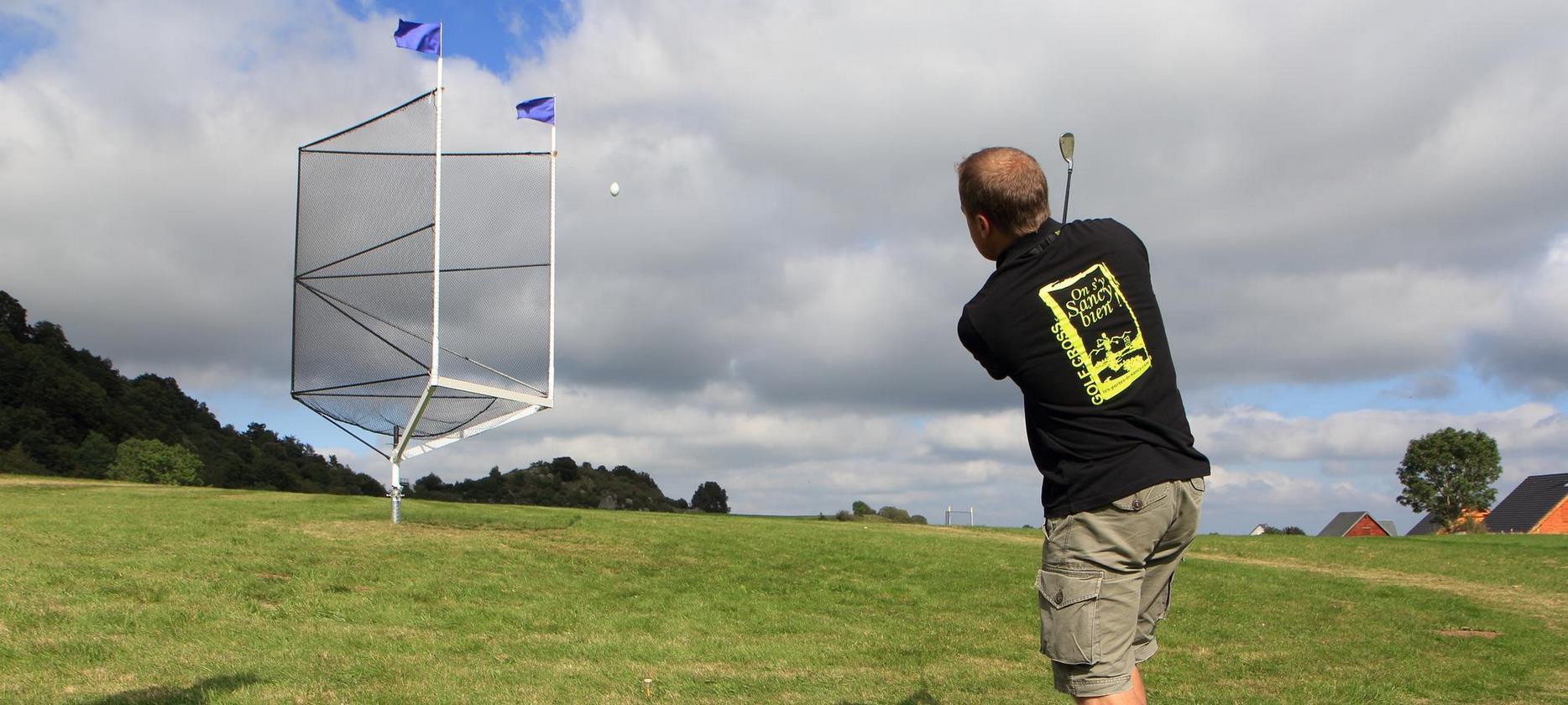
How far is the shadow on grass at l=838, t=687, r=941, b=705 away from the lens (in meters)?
6.76

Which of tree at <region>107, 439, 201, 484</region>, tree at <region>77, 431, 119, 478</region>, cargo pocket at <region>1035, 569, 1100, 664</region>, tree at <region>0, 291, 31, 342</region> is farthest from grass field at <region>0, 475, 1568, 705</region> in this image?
tree at <region>0, 291, 31, 342</region>

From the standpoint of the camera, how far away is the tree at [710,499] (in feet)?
155

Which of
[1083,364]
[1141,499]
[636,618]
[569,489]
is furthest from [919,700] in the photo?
[569,489]

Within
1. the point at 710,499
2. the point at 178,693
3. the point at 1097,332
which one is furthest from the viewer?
the point at 710,499

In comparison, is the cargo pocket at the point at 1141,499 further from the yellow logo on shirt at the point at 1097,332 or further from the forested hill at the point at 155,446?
the forested hill at the point at 155,446

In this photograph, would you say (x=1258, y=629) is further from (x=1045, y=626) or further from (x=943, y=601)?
(x=1045, y=626)

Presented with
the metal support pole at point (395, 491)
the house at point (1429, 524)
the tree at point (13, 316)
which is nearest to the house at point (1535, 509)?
the house at point (1429, 524)

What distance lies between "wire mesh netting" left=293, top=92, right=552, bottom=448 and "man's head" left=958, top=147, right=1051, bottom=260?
44.3 feet

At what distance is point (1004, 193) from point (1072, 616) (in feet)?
4.44

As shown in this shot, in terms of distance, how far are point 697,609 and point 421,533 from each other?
20.0ft

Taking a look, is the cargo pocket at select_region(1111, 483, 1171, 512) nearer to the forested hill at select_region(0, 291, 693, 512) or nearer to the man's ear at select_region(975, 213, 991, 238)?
the man's ear at select_region(975, 213, 991, 238)

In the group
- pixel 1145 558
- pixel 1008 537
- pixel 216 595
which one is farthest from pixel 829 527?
pixel 1145 558

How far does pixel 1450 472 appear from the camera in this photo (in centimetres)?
6494

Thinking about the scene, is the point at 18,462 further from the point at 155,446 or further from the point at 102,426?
the point at 102,426
